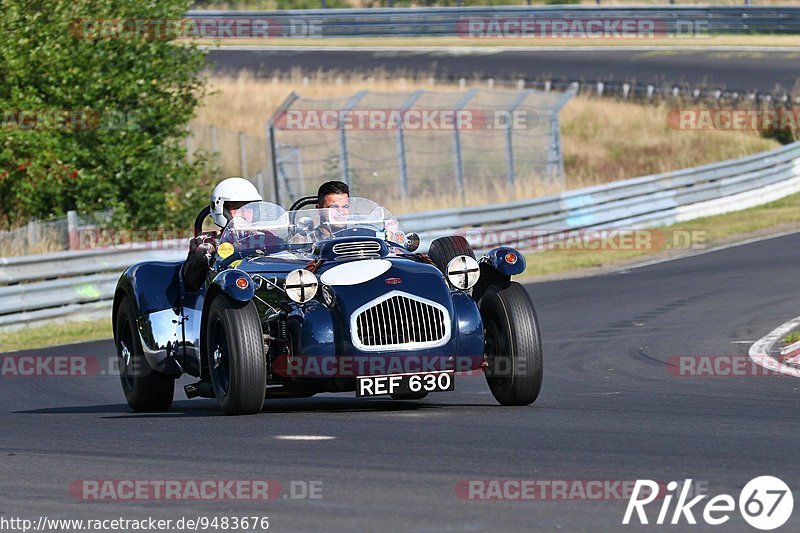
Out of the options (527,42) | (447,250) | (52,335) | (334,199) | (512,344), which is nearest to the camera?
(512,344)

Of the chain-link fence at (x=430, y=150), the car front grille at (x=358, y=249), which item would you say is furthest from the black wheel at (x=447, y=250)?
the chain-link fence at (x=430, y=150)

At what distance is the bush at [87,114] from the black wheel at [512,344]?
44.1 ft

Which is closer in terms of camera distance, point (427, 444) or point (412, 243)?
point (427, 444)

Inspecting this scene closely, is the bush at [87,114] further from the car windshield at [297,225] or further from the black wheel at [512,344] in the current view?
the black wheel at [512,344]

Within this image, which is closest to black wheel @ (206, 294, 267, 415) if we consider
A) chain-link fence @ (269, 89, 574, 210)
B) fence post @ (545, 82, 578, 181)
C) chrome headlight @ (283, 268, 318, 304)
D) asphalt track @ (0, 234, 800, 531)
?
asphalt track @ (0, 234, 800, 531)

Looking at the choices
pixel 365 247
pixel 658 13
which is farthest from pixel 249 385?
pixel 658 13

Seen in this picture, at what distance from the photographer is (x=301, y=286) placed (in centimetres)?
877

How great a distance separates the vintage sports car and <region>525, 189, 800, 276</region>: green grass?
39.4 ft

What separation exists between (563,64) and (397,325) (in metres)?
36.3

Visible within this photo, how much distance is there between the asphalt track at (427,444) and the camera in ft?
19.4

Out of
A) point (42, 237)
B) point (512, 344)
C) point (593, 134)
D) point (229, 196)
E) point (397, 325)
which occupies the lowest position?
point (593, 134)

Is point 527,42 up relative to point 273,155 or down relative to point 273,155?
down

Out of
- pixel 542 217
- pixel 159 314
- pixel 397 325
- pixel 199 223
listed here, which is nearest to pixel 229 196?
pixel 199 223

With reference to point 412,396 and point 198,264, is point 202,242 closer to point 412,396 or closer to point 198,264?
point 198,264
